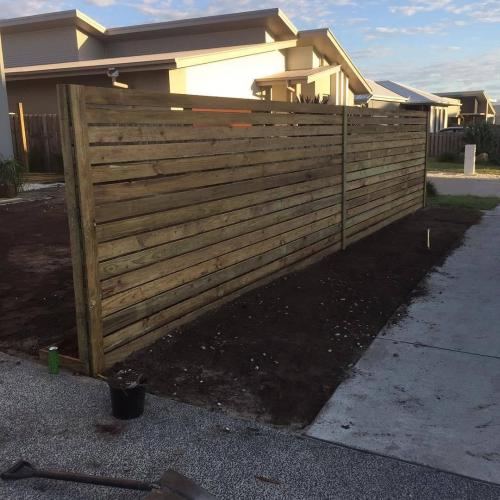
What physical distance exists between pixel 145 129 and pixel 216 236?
4.27 feet

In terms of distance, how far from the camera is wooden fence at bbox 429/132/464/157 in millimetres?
25734

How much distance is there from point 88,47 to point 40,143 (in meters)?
8.16

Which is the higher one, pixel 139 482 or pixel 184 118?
pixel 184 118

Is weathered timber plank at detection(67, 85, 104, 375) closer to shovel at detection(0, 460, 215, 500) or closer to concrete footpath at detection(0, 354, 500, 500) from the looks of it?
concrete footpath at detection(0, 354, 500, 500)

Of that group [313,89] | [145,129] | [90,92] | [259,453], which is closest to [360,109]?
[145,129]

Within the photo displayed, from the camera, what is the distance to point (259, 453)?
3.02 m

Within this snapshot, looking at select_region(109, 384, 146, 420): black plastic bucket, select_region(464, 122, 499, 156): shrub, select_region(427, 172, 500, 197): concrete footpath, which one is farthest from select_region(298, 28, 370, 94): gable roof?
select_region(109, 384, 146, 420): black plastic bucket

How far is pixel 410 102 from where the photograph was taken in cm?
3550

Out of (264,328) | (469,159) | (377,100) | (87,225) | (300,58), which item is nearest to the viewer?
(87,225)

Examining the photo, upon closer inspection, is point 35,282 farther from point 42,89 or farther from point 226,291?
point 42,89

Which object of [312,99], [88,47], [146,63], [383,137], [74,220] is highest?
[88,47]

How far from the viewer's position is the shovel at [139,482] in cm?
254

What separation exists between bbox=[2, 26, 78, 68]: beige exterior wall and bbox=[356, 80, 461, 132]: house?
1371 centimetres

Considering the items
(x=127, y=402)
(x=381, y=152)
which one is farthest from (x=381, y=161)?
(x=127, y=402)
